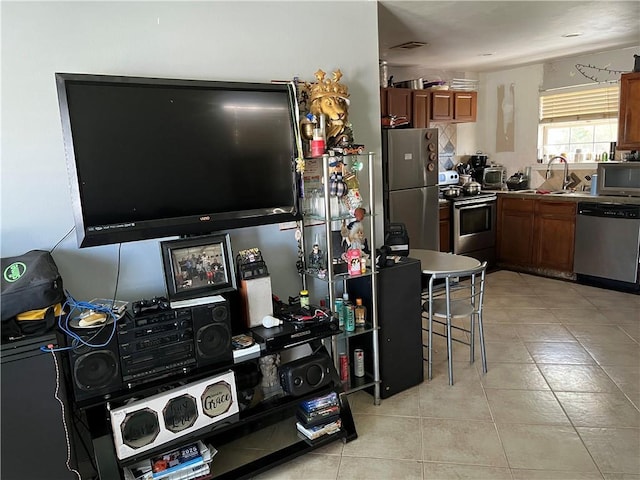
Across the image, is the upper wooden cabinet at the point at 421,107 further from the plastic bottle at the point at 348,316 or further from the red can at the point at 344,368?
the red can at the point at 344,368

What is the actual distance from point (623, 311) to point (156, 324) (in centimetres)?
403

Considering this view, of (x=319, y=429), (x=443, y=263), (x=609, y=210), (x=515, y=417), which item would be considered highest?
(x=609, y=210)

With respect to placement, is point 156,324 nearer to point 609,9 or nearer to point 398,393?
point 398,393

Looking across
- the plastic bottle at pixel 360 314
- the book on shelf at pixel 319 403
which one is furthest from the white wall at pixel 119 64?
the book on shelf at pixel 319 403

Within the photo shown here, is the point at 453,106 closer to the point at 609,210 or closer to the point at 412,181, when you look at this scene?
the point at 412,181

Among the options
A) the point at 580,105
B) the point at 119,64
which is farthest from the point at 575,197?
the point at 119,64

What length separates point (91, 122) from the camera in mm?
1822

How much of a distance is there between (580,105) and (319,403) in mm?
4879

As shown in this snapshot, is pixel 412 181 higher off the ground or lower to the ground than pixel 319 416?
higher

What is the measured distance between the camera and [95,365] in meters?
1.75

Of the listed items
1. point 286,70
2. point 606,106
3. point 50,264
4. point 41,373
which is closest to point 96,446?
point 41,373

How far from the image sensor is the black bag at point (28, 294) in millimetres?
1597

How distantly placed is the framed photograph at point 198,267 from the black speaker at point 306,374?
19.6 inches

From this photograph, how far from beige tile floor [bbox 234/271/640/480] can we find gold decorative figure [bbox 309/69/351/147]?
1635 mm
